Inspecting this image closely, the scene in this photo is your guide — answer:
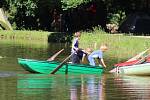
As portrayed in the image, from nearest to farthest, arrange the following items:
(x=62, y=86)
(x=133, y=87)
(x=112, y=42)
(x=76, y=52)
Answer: (x=62, y=86) → (x=133, y=87) → (x=76, y=52) → (x=112, y=42)

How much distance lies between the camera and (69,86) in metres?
20.6

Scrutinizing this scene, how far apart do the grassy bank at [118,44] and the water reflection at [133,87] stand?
957 centimetres

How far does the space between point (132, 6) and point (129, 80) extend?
30482mm

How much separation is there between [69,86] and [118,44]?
2179 cm

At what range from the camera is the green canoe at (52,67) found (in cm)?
2446

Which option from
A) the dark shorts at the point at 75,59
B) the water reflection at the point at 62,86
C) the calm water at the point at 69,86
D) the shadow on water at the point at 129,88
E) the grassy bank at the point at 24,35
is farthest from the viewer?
the grassy bank at the point at 24,35

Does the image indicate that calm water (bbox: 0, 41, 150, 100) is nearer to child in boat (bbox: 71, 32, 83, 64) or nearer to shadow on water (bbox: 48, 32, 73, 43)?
child in boat (bbox: 71, 32, 83, 64)

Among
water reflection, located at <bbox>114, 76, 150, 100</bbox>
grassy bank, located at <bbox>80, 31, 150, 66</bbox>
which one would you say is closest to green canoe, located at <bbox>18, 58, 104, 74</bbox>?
water reflection, located at <bbox>114, 76, 150, 100</bbox>

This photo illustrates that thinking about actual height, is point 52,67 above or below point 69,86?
below

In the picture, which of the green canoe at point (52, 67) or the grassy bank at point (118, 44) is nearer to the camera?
the green canoe at point (52, 67)

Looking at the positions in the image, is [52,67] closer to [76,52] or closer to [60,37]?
[76,52]

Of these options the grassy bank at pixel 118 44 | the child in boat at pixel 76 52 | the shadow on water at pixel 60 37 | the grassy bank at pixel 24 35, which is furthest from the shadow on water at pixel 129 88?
the grassy bank at pixel 24 35

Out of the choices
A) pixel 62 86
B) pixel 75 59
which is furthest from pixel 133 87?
pixel 75 59

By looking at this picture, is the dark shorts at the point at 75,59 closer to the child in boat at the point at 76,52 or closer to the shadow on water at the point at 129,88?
the child in boat at the point at 76,52
